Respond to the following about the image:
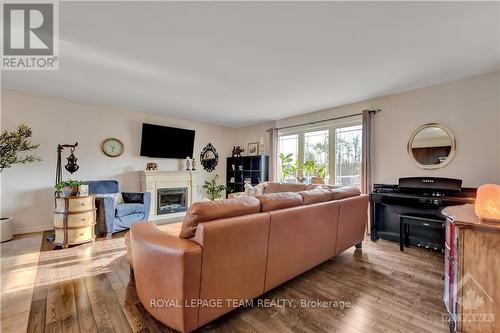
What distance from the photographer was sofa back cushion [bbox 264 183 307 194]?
4.14m

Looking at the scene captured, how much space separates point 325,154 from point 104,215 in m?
4.46

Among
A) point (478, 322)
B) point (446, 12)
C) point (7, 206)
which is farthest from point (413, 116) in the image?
point (7, 206)

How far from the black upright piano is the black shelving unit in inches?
109

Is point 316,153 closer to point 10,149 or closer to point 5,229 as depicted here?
point 10,149

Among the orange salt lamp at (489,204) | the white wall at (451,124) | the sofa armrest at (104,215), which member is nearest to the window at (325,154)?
the white wall at (451,124)

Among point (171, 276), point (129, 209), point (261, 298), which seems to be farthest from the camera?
point (129, 209)

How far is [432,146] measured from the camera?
3.41m

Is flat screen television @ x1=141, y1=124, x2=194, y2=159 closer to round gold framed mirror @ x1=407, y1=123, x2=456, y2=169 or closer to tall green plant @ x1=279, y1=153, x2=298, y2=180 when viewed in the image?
tall green plant @ x1=279, y1=153, x2=298, y2=180

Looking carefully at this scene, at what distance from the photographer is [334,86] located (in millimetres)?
3461

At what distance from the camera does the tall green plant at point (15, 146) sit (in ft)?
10.9

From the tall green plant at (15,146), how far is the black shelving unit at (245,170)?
4.29 meters

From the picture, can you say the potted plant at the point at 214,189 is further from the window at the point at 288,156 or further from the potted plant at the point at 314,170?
the potted plant at the point at 314,170

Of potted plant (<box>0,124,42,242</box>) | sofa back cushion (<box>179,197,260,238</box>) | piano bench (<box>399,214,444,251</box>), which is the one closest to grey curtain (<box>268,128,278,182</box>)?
piano bench (<box>399,214,444,251</box>)

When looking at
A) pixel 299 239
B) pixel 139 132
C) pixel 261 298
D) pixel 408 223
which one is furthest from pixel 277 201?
pixel 139 132
